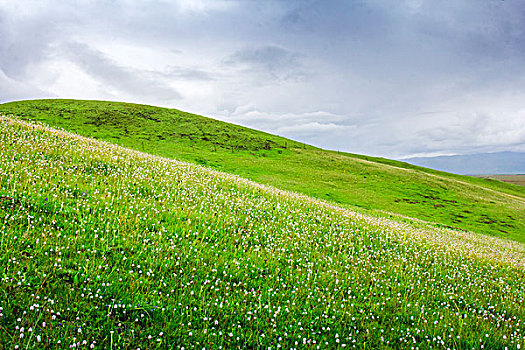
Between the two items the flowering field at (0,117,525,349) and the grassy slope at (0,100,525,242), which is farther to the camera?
the grassy slope at (0,100,525,242)

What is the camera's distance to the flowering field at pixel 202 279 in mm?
4613

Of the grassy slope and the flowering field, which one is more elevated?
the grassy slope

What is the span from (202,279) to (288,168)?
2203 inches

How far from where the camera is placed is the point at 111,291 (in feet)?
17.0

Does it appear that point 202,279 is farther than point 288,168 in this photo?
No

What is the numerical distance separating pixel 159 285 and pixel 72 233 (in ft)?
9.54

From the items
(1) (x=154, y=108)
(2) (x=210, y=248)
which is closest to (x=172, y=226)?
(2) (x=210, y=248)

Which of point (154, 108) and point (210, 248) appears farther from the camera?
point (154, 108)

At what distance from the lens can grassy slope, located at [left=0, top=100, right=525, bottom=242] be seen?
4700cm

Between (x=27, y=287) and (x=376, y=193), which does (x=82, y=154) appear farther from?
(x=376, y=193)

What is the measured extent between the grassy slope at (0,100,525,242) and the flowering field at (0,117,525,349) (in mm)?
31772

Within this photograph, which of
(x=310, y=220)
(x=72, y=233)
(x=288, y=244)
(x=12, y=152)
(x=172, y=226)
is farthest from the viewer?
(x=310, y=220)

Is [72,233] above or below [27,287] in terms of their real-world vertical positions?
above

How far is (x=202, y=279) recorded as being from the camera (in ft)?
20.8
